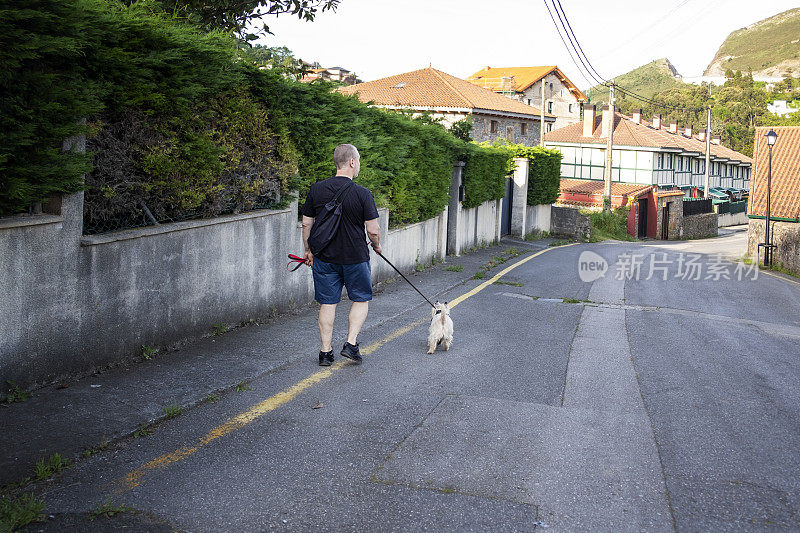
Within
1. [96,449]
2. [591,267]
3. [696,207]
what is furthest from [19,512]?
[696,207]

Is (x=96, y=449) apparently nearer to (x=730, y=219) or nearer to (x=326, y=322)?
(x=326, y=322)

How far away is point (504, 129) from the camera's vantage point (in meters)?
51.7

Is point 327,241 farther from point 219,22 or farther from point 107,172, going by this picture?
point 219,22

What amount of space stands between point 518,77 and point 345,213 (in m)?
71.8

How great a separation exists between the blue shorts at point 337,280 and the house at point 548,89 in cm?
6473

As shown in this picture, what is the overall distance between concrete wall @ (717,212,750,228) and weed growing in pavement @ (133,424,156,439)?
223 feet

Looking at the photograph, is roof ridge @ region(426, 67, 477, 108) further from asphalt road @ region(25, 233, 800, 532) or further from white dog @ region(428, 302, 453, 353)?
white dog @ region(428, 302, 453, 353)

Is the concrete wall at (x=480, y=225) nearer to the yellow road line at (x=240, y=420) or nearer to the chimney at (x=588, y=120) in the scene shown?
the yellow road line at (x=240, y=420)

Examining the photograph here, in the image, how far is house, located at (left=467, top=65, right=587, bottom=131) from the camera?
69688 millimetres

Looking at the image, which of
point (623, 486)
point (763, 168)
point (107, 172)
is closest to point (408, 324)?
point (107, 172)

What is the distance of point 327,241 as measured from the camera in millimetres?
6227

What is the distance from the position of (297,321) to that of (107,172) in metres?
3.06

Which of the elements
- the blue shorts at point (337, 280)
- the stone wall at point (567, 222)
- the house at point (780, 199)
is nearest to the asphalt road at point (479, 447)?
the blue shorts at point (337, 280)

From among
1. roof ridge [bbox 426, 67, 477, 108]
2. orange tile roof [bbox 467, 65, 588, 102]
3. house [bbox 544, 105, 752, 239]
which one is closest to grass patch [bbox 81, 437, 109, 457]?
roof ridge [bbox 426, 67, 477, 108]
